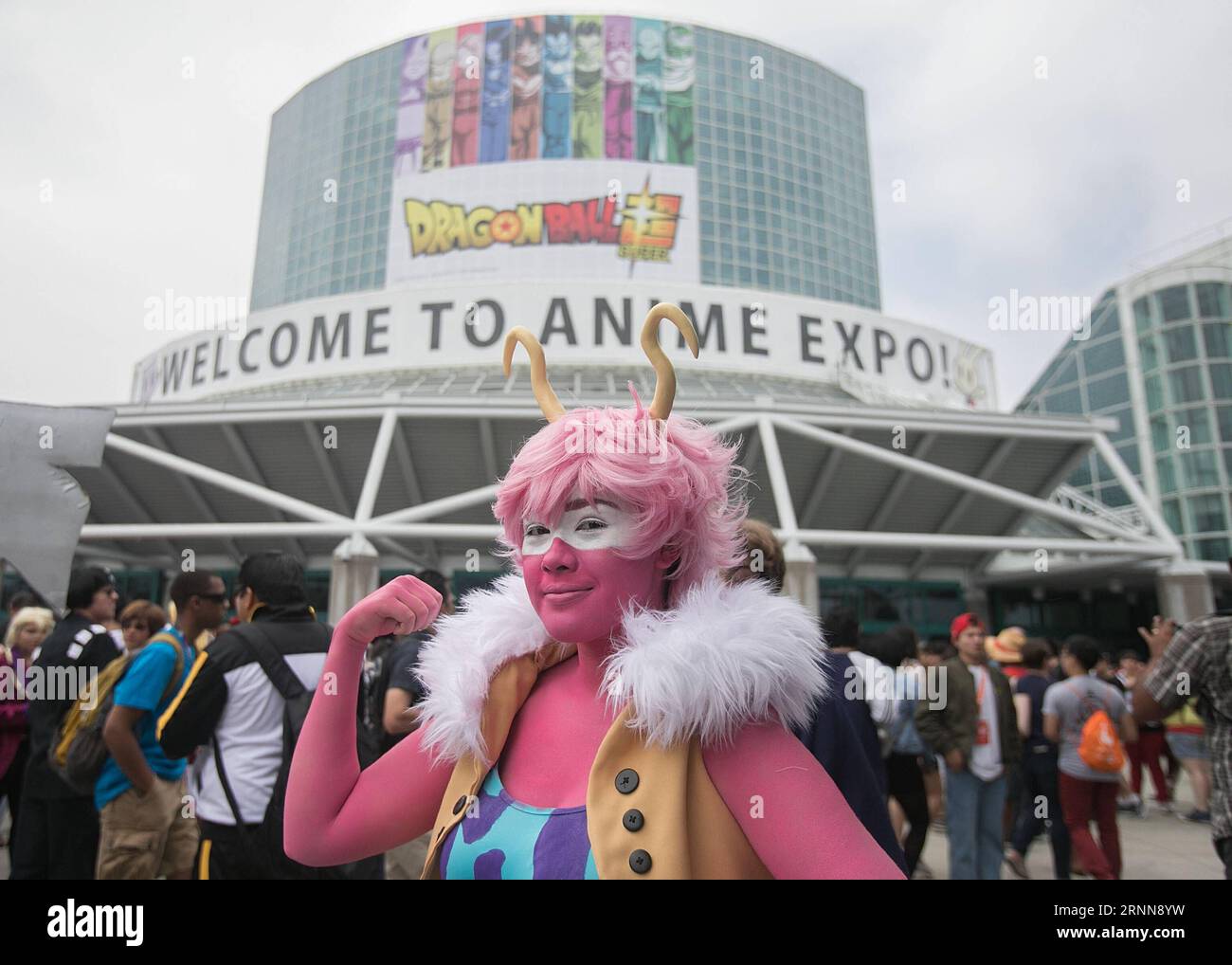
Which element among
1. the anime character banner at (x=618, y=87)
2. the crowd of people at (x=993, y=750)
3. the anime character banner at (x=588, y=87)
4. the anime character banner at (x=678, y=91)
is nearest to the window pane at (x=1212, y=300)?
the anime character banner at (x=678, y=91)

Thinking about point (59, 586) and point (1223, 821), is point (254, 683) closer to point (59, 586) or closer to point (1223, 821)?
point (59, 586)

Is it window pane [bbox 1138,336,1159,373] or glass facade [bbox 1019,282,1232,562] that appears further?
window pane [bbox 1138,336,1159,373]

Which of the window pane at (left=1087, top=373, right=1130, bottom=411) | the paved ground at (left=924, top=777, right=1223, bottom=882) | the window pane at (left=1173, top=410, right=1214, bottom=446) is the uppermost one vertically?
the window pane at (left=1087, top=373, right=1130, bottom=411)

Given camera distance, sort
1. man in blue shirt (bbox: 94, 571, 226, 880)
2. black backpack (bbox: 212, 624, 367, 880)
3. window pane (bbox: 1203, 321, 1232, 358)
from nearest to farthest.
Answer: black backpack (bbox: 212, 624, 367, 880) → man in blue shirt (bbox: 94, 571, 226, 880) → window pane (bbox: 1203, 321, 1232, 358)

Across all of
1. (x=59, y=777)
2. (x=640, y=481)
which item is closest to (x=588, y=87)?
(x=59, y=777)

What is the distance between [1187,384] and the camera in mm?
27219

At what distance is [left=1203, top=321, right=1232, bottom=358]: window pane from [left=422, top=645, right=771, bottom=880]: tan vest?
106 feet

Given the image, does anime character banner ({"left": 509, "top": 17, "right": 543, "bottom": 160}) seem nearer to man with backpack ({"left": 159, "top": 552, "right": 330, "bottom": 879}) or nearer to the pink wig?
man with backpack ({"left": 159, "top": 552, "right": 330, "bottom": 879})

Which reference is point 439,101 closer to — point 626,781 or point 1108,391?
point 1108,391

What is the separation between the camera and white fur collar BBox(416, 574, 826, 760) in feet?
4.05

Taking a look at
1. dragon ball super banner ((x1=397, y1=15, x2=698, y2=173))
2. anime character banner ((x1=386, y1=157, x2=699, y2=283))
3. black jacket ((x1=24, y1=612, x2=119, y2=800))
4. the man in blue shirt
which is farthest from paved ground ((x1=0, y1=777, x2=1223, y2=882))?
dragon ball super banner ((x1=397, y1=15, x2=698, y2=173))

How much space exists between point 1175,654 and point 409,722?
10.3 feet

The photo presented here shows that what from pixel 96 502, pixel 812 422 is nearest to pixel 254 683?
pixel 812 422
